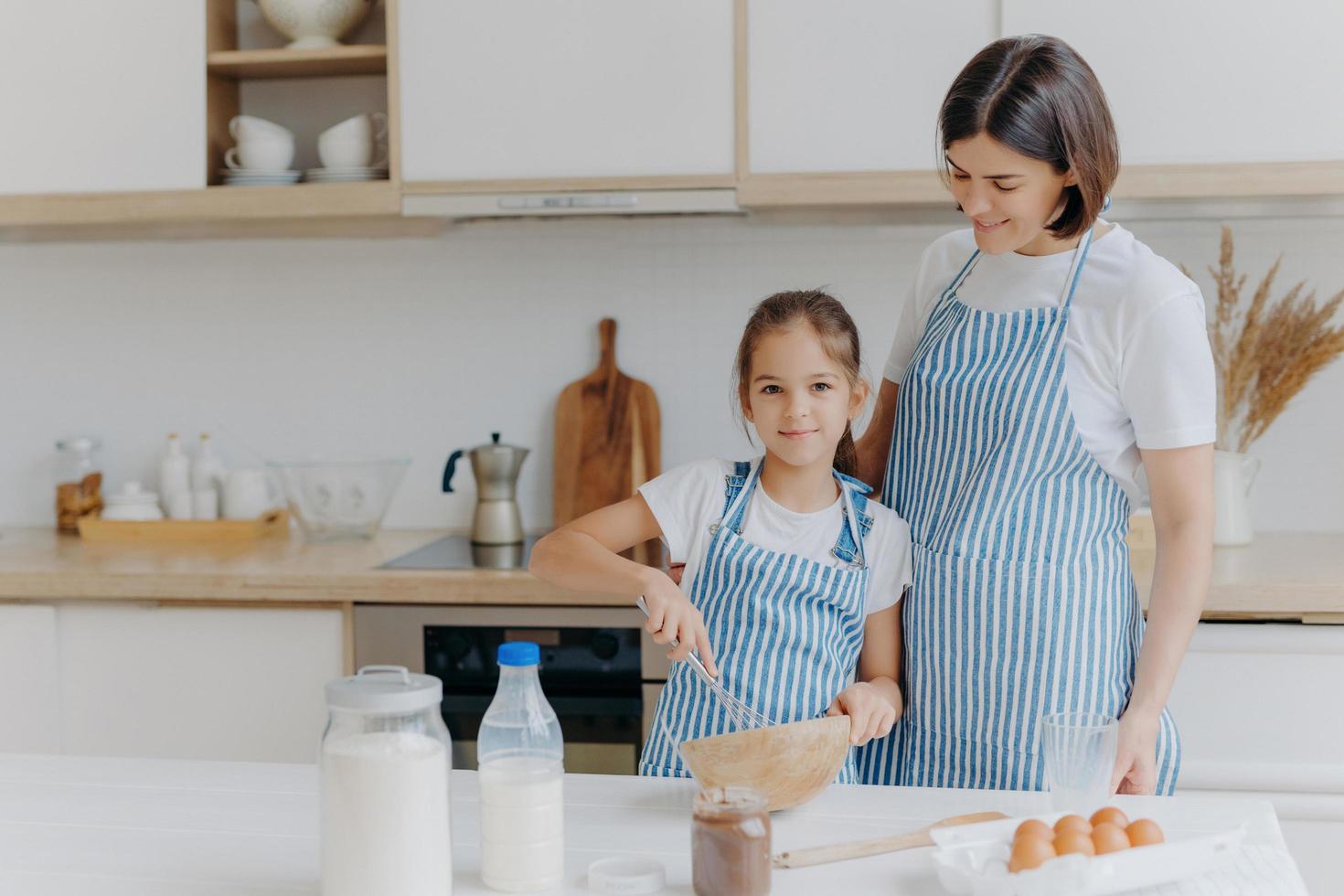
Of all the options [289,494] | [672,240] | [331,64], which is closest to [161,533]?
[289,494]

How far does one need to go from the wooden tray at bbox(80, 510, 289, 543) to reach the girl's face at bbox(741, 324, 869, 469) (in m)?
1.54

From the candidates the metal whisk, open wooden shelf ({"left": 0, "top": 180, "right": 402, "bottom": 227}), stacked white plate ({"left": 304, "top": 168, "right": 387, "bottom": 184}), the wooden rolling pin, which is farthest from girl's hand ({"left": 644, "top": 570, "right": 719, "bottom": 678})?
stacked white plate ({"left": 304, "top": 168, "right": 387, "bottom": 184})

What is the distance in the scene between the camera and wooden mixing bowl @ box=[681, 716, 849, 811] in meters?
1.10

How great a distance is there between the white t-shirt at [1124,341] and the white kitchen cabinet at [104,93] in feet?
5.46

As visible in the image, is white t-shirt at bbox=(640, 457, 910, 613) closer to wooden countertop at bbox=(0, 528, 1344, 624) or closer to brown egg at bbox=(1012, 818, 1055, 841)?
brown egg at bbox=(1012, 818, 1055, 841)

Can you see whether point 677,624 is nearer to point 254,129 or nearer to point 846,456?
point 846,456

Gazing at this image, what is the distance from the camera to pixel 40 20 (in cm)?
252

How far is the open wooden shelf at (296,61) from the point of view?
8.26ft

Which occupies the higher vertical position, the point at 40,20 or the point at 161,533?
the point at 40,20

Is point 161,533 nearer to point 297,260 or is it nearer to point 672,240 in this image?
point 297,260

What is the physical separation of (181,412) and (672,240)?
117 centimetres

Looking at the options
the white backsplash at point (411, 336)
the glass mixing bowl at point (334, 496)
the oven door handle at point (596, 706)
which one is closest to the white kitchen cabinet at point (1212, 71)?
the white backsplash at point (411, 336)

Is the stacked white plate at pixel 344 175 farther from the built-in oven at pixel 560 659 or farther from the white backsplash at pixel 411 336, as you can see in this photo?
the built-in oven at pixel 560 659

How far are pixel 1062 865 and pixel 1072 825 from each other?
0.06 meters
